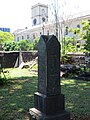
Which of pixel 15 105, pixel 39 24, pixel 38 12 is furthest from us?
pixel 38 12

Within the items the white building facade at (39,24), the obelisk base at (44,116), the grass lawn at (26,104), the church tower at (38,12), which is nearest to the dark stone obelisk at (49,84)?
the obelisk base at (44,116)

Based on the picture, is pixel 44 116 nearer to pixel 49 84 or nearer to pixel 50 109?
pixel 50 109

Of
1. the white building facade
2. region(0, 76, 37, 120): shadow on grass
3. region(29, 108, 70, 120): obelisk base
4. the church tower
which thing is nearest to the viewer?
region(29, 108, 70, 120): obelisk base

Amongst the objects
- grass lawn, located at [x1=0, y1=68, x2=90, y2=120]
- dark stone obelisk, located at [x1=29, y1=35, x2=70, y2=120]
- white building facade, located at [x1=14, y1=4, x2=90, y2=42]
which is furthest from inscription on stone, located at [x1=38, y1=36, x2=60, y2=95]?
white building facade, located at [x1=14, y1=4, x2=90, y2=42]

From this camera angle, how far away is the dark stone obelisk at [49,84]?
13.5 ft

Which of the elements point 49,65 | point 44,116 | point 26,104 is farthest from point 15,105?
point 49,65

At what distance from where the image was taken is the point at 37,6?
224 feet

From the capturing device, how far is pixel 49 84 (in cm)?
414

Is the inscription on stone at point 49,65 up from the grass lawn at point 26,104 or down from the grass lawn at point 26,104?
up

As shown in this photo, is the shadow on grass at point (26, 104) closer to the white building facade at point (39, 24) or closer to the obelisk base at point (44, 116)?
the obelisk base at point (44, 116)

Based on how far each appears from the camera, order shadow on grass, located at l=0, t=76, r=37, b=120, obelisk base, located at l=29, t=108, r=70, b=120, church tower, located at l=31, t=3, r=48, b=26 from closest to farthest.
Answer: obelisk base, located at l=29, t=108, r=70, b=120
shadow on grass, located at l=0, t=76, r=37, b=120
church tower, located at l=31, t=3, r=48, b=26

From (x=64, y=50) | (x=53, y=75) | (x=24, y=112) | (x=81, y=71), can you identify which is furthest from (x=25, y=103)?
(x=64, y=50)

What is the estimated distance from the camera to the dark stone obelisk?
4.10 metres

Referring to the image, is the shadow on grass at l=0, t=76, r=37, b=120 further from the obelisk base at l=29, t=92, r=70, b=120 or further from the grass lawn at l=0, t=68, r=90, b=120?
the obelisk base at l=29, t=92, r=70, b=120
